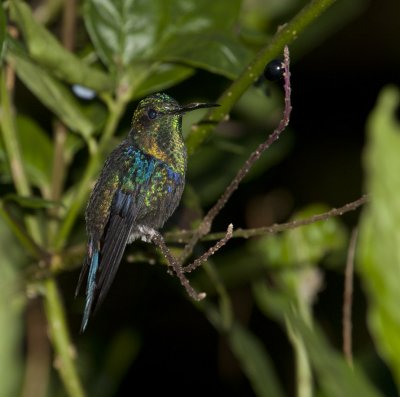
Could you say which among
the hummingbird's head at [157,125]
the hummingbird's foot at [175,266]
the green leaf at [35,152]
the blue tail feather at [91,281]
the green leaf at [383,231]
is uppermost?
the green leaf at [35,152]

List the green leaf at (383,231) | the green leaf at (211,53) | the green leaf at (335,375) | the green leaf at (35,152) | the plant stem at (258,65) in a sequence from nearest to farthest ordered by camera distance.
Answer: the green leaf at (383,231), the green leaf at (335,375), the plant stem at (258,65), the green leaf at (211,53), the green leaf at (35,152)

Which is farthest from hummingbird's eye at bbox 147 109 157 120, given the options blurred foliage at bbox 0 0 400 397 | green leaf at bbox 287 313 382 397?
green leaf at bbox 287 313 382 397

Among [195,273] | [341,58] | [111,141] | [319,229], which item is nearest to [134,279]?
[195,273]

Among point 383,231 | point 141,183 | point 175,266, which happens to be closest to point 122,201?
point 141,183

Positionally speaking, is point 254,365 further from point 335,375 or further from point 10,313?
point 10,313

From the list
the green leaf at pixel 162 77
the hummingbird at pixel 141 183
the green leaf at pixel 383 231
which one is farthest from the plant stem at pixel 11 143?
the green leaf at pixel 383 231

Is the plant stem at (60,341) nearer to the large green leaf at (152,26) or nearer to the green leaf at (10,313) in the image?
the green leaf at (10,313)
